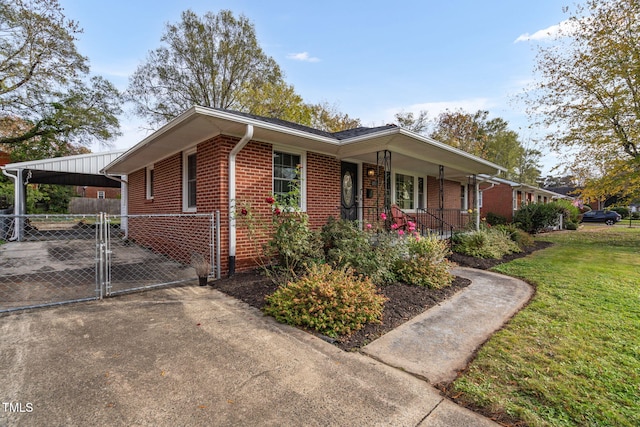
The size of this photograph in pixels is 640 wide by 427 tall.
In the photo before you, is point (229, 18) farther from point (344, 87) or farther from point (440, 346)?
point (440, 346)

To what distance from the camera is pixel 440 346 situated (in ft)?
9.56

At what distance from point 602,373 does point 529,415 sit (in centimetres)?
104

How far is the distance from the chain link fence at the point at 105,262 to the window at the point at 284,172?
1.50m

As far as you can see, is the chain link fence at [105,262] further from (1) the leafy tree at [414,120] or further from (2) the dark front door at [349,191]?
(1) the leafy tree at [414,120]

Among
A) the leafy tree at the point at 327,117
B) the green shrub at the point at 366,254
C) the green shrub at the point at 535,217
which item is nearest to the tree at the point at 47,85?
the leafy tree at the point at 327,117

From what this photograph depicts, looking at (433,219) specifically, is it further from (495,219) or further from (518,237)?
(495,219)

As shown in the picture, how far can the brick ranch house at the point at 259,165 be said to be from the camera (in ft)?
17.2

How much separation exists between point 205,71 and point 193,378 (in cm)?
1968

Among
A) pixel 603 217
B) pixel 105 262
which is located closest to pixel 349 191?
pixel 105 262

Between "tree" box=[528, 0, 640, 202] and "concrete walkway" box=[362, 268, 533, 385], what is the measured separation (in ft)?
35.4

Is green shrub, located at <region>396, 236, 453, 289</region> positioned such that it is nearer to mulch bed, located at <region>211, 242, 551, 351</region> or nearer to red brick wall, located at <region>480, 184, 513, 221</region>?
mulch bed, located at <region>211, 242, 551, 351</region>

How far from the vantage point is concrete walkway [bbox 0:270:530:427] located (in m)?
1.86

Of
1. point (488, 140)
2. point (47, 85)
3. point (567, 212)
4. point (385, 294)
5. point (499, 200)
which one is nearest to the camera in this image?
point (385, 294)

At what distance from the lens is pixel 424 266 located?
199 inches
